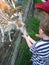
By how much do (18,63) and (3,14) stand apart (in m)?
0.72

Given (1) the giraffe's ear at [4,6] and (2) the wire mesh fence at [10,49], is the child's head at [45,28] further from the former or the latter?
(1) the giraffe's ear at [4,6]

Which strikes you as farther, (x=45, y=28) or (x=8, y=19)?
(x=8, y=19)

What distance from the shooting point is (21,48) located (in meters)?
4.96

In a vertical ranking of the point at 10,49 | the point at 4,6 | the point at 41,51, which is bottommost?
the point at 10,49

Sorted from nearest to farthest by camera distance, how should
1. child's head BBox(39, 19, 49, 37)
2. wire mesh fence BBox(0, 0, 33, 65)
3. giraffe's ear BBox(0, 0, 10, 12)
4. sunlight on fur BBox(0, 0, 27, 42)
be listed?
1. child's head BBox(39, 19, 49, 37)
2. wire mesh fence BBox(0, 0, 33, 65)
3. sunlight on fur BBox(0, 0, 27, 42)
4. giraffe's ear BBox(0, 0, 10, 12)

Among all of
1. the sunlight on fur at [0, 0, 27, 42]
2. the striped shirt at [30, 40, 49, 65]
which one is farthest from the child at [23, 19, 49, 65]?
the sunlight on fur at [0, 0, 27, 42]

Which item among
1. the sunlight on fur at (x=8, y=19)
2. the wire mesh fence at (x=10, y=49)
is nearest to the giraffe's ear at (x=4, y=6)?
the sunlight on fur at (x=8, y=19)

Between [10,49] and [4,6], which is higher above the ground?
[4,6]

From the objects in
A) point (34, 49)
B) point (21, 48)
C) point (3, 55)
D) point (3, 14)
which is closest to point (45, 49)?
point (34, 49)

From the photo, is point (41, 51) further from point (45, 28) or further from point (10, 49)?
point (10, 49)

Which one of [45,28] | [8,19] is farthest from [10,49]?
[45,28]

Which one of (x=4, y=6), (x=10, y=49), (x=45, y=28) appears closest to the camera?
(x=45, y=28)

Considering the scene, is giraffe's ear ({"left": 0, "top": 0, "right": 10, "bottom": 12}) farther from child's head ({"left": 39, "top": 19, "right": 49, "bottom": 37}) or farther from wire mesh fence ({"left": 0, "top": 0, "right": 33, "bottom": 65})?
child's head ({"left": 39, "top": 19, "right": 49, "bottom": 37})

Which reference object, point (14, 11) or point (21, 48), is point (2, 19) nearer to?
point (14, 11)
